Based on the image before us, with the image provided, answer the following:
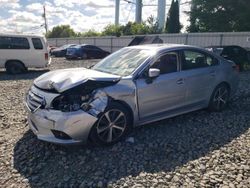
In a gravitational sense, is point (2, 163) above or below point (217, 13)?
below

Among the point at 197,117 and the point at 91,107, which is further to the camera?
the point at 197,117

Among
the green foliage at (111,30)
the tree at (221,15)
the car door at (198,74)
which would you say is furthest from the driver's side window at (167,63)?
the green foliage at (111,30)

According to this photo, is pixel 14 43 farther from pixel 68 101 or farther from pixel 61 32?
pixel 61 32

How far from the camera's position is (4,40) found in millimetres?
13148

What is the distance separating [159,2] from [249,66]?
2672cm

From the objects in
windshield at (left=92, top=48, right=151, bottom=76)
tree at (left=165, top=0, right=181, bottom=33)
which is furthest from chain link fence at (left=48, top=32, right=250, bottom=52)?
windshield at (left=92, top=48, right=151, bottom=76)

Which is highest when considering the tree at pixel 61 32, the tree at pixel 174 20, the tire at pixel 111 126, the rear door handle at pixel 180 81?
the tree at pixel 174 20

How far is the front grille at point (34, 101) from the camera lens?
443cm

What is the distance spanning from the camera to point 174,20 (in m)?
32.6

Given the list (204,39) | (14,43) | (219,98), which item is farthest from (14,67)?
(204,39)

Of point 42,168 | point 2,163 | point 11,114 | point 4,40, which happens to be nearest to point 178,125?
point 42,168

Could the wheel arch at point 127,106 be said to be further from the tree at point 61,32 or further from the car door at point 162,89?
the tree at point 61,32

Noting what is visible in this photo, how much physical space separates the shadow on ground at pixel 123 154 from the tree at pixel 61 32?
226 ft

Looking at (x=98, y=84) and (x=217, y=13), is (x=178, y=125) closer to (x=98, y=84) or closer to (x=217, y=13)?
(x=98, y=84)
